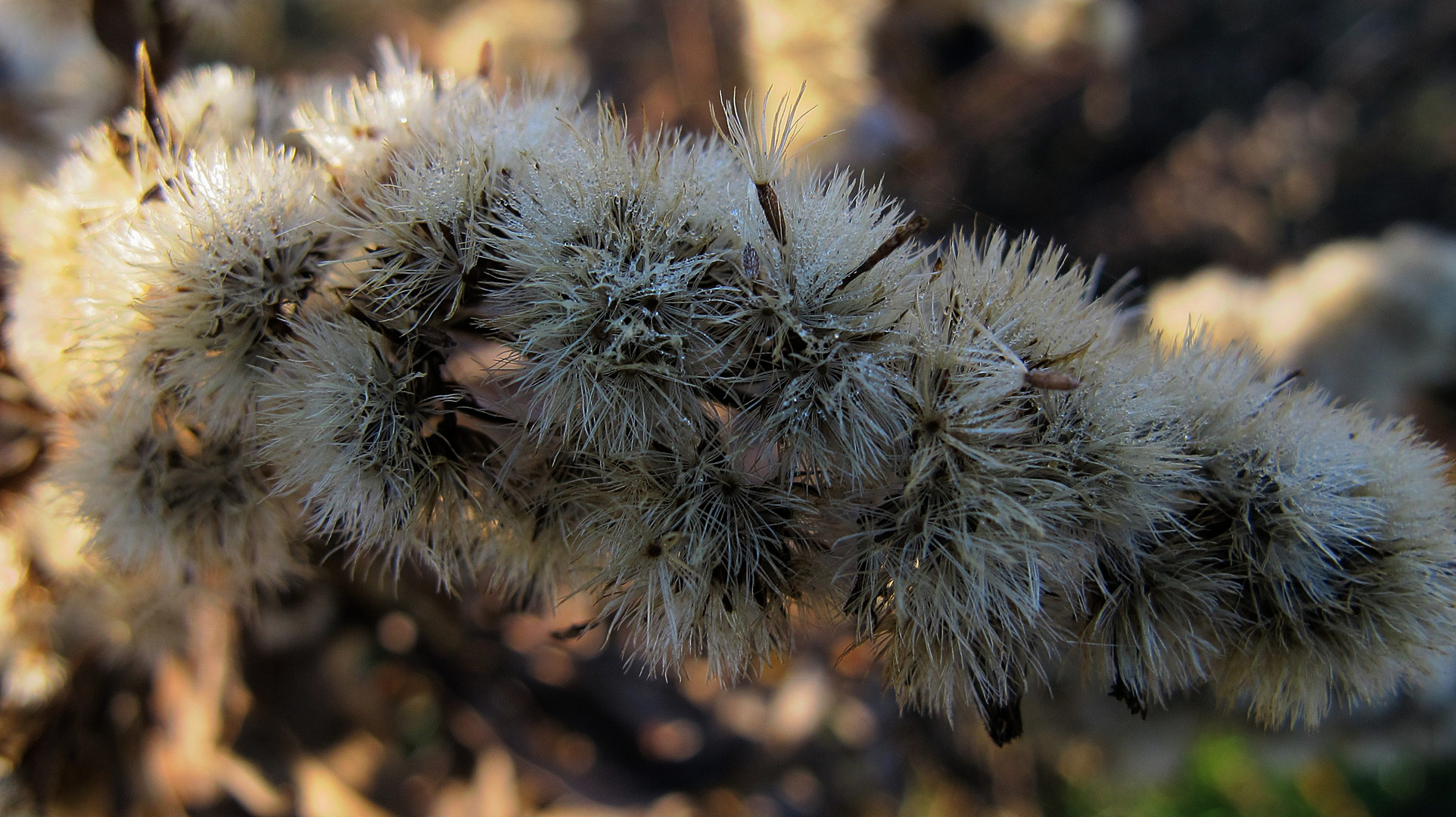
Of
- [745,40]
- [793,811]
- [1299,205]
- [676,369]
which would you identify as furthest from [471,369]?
[1299,205]

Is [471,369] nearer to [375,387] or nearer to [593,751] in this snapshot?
[375,387]

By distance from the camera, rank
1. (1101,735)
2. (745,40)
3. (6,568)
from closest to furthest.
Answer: (6,568) → (1101,735) → (745,40)

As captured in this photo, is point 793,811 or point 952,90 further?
point 952,90

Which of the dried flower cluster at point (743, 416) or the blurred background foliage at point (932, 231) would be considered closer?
the dried flower cluster at point (743, 416)

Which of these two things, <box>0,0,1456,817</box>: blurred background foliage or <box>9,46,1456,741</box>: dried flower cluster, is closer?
<box>9,46,1456,741</box>: dried flower cluster
